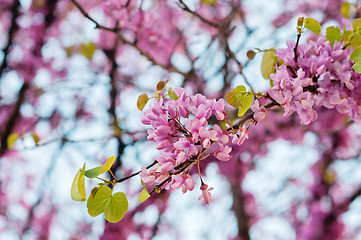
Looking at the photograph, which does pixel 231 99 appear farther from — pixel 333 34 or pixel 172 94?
pixel 333 34

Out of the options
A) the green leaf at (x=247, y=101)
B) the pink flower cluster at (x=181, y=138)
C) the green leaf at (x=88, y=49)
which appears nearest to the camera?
the pink flower cluster at (x=181, y=138)

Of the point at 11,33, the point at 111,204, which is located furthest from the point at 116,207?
the point at 11,33

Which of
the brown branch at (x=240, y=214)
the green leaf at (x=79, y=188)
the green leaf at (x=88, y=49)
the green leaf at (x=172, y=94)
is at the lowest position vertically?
the brown branch at (x=240, y=214)

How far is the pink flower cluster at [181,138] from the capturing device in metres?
0.63

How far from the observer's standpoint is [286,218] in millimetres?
4625

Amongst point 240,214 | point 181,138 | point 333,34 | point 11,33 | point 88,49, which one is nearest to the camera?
point 181,138

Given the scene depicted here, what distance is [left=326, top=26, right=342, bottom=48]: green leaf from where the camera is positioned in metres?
0.86

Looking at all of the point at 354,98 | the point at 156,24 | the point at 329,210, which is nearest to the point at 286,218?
the point at 329,210

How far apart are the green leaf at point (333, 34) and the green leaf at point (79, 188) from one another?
712 millimetres

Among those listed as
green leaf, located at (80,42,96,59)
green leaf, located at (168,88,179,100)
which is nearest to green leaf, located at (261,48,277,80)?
green leaf, located at (168,88,179,100)

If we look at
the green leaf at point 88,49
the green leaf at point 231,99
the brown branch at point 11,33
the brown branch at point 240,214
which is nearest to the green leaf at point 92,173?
the green leaf at point 231,99

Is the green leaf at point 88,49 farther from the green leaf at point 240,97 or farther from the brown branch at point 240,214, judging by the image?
the green leaf at point 240,97

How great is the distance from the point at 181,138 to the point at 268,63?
42 cm

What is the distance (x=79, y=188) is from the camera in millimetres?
675
